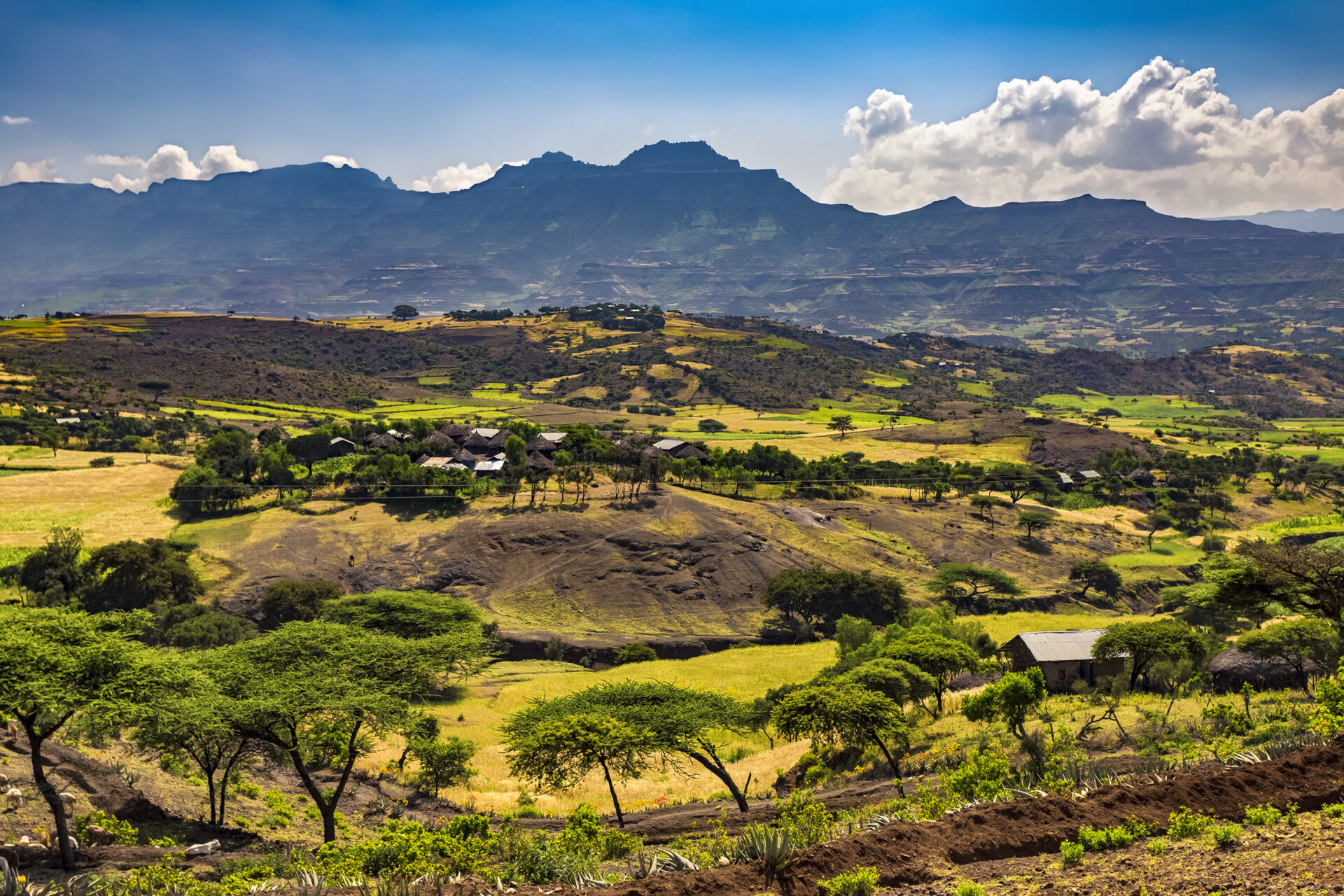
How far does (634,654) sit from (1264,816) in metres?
54.2

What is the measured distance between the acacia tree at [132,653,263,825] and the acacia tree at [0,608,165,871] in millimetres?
817

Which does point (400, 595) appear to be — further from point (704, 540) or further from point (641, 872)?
point (641, 872)

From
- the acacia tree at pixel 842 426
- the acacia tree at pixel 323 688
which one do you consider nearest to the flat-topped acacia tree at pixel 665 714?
the acacia tree at pixel 323 688

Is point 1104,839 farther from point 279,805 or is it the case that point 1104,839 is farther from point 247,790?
point 247,790

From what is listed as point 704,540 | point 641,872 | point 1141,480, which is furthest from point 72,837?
point 1141,480

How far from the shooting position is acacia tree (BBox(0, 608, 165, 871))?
64.0 ft

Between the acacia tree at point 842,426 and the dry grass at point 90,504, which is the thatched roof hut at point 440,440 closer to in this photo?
the dry grass at point 90,504

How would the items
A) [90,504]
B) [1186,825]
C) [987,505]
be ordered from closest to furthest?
[1186,825]
[90,504]
[987,505]

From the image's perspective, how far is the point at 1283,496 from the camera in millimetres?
121562

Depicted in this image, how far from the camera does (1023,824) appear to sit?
1812 centimetres

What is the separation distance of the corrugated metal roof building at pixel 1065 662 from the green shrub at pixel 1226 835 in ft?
104

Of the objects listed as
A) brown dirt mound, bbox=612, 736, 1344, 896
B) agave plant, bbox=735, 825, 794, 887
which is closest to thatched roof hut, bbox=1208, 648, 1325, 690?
brown dirt mound, bbox=612, 736, 1344, 896

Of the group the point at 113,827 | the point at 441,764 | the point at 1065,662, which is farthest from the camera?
the point at 1065,662

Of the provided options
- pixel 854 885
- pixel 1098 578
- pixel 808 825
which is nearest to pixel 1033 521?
pixel 1098 578
